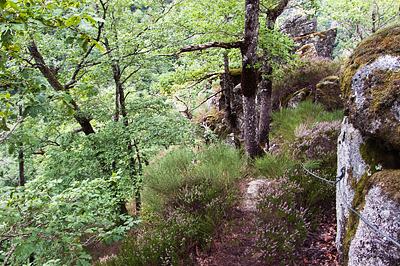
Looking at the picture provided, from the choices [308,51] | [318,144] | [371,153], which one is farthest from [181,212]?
[308,51]

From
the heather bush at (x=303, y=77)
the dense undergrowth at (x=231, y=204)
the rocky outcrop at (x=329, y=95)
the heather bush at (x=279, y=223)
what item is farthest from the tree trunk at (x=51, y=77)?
the rocky outcrop at (x=329, y=95)

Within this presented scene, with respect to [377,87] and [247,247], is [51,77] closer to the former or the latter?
[247,247]

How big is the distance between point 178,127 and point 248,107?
66.6 inches

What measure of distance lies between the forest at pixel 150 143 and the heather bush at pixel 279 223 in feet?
0.07

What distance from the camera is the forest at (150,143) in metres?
1.91

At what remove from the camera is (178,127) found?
531 centimetres

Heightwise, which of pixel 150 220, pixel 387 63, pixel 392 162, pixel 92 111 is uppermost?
pixel 387 63

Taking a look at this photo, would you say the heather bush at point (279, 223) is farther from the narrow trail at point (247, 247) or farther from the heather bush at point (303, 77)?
the heather bush at point (303, 77)

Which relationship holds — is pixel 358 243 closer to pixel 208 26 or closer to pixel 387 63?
pixel 387 63

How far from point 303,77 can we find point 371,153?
22.5 feet

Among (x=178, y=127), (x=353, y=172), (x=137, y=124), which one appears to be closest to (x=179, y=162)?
(x=178, y=127)

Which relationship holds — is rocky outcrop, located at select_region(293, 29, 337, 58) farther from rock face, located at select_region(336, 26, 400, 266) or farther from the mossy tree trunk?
rock face, located at select_region(336, 26, 400, 266)

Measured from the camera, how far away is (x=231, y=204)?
3480 mm

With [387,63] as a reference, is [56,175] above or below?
below
